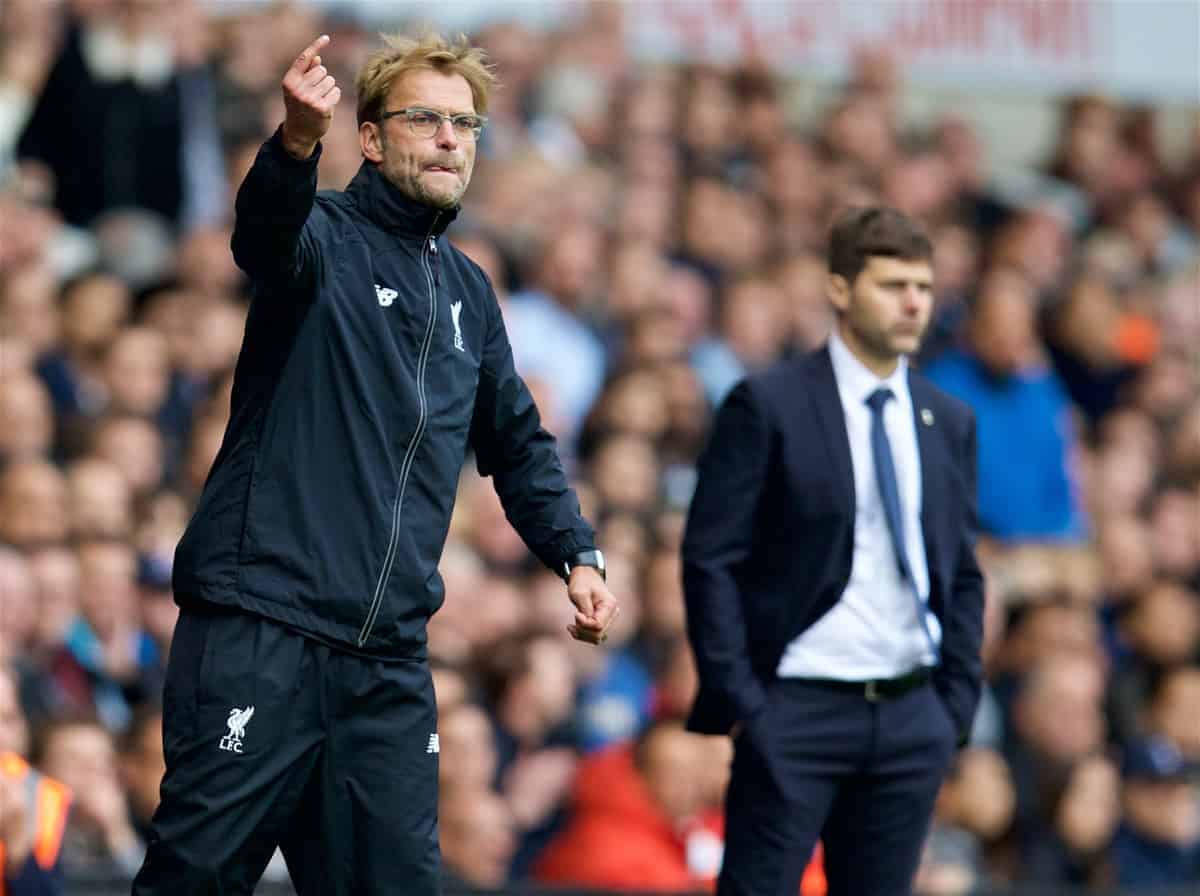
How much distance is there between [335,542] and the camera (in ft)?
14.5

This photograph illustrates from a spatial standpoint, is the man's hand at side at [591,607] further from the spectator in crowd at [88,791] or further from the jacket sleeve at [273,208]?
the spectator in crowd at [88,791]

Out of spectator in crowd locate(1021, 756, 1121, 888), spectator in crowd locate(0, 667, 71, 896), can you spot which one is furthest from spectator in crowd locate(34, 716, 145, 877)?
spectator in crowd locate(1021, 756, 1121, 888)

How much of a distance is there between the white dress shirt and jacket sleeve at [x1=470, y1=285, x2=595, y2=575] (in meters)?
0.99

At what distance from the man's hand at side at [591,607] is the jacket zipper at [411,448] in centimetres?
42

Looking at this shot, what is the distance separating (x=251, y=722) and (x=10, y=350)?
4.43 meters

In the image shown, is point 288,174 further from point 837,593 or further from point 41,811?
point 41,811

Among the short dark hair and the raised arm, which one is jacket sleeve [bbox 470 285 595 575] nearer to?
the raised arm

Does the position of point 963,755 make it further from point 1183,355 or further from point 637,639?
point 1183,355

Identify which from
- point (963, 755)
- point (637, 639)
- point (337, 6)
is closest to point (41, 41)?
point (337, 6)

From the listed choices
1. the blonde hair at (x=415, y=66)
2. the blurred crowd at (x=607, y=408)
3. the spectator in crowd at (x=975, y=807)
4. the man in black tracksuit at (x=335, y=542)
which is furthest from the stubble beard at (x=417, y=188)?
the spectator in crowd at (x=975, y=807)

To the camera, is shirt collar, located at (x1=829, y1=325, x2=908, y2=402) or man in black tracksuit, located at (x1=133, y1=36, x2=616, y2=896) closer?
man in black tracksuit, located at (x1=133, y1=36, x2=616, y2=896)

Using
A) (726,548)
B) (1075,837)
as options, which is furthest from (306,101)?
(1075,837)

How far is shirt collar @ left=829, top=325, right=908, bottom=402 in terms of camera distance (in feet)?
19.1

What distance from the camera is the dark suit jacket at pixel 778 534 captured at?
560 centimetres
